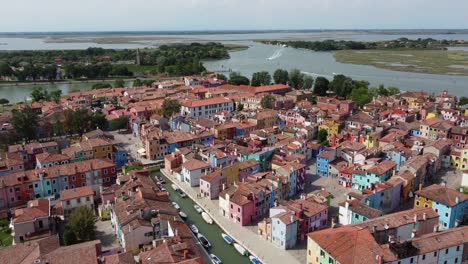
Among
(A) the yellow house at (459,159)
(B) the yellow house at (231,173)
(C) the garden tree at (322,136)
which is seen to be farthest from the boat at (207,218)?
(A) the yellow house at (459,159)

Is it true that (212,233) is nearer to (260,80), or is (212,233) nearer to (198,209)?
(198,209)

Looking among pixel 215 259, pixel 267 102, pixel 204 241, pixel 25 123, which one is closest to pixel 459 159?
pixel 204 241

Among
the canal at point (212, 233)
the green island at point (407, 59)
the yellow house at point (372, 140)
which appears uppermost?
the green island at point (407, 59)

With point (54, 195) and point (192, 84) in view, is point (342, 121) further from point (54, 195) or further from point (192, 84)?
point (192, 84)

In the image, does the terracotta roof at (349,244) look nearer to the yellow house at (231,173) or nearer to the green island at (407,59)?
the yellow house at (231,173)

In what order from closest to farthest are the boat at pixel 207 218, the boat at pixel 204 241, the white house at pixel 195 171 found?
the boat at pixel 204 241 < the boat at pixel 207 218 < the white house at pixel 195 171

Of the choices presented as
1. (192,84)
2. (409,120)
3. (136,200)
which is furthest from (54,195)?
(192,84)

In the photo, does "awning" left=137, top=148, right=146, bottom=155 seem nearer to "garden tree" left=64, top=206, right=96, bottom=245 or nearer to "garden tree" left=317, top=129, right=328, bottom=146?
"garden tree" left=64, top=206, right=96, bottom=245
